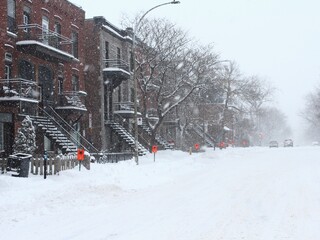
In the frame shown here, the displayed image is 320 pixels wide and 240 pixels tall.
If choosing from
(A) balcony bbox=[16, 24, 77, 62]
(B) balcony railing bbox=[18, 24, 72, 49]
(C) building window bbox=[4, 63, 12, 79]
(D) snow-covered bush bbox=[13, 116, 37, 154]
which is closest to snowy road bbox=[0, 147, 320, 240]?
(D) snow-covered bush bbox=[13, 116, 37, 154]

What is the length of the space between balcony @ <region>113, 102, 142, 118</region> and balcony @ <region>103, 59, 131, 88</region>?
1724mm

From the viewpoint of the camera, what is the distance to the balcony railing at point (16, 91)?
2202 centimetres

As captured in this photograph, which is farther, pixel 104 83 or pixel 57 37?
pixel 104 83

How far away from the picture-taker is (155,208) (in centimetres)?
1139

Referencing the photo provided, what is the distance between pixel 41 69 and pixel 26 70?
66.3 inches

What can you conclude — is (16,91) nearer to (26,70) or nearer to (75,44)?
(26,70)

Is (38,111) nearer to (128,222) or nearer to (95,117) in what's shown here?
(95,117)

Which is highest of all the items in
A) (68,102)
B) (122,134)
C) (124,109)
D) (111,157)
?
(124,109)

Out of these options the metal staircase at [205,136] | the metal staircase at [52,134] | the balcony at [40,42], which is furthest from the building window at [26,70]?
the metal staircase at [205,136]

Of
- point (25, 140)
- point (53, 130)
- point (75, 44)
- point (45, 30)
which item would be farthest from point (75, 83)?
point (25, 140)

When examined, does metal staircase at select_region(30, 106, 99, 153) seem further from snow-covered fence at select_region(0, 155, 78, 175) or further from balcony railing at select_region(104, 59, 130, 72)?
balcony railing at select_region(104, 59, 130, 72)

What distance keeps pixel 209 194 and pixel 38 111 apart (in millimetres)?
15761

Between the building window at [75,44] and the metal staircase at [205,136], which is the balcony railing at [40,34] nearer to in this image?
the building window at [75,44]

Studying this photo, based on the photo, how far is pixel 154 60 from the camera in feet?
110
